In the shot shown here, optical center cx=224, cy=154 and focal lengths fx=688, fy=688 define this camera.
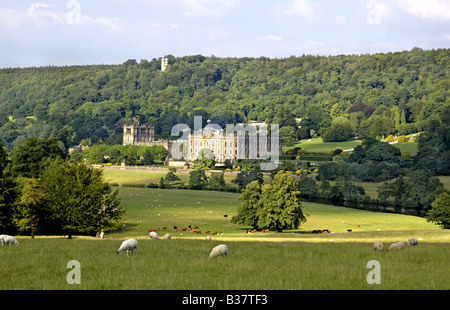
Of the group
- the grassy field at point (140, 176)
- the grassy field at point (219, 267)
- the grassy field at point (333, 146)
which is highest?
the grassy field at point (219, 267)

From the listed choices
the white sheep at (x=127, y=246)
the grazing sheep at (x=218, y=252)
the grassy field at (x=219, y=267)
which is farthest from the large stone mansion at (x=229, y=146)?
the grazing sheep at (x=218, y=252)

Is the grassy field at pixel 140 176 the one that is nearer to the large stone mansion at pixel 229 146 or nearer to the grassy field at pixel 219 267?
the large stone mansion at pixel 229 146

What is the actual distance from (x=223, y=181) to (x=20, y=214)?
74356mm

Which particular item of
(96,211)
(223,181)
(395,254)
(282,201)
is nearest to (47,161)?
(282,201)

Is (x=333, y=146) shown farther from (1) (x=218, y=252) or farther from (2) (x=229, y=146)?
(1) (x=218, y=252)

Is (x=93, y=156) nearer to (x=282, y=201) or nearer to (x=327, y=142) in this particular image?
(x=327, y=142)

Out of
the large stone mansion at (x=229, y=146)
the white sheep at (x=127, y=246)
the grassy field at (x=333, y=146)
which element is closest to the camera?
the white sheep at (x=127, y=246)

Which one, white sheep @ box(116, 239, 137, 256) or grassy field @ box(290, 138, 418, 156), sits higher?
white sheep @ box(116, 239, 137, 256)

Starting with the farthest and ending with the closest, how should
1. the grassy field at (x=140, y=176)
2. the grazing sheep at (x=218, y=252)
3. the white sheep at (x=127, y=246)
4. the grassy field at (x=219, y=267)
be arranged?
the grassy field at (x=140, y=176) < the white sheep at (x=127, y=246) < the grazing sheep at (x=218, y=252) < the grassy field at (x=219, y=267)

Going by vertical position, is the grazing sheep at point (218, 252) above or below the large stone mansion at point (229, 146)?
above

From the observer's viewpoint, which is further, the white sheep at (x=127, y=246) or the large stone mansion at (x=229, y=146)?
the large stone mansion at (x=229, y=146)

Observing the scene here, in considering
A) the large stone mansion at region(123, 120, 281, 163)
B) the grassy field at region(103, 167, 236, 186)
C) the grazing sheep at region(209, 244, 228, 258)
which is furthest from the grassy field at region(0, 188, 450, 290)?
the large stone mansion at region(123, 120, 281, 163)

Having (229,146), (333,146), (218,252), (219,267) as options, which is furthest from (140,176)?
(219,267)

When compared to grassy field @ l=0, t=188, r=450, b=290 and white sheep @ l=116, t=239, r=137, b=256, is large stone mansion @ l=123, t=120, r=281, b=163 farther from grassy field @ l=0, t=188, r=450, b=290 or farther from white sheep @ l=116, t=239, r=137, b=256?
white sheep @ l=116, t=239, r=137, b=256
